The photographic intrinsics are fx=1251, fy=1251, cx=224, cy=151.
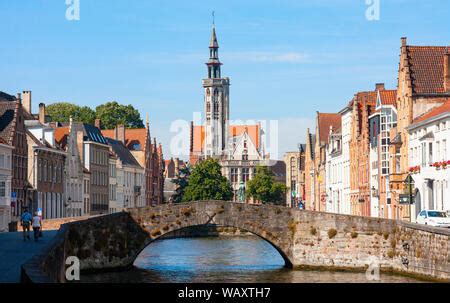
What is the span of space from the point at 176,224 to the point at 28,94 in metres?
37.2

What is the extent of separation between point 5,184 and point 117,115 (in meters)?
60.1

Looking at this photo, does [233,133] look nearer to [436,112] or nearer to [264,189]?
[264,189]

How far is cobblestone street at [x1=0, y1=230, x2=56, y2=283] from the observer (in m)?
28.8

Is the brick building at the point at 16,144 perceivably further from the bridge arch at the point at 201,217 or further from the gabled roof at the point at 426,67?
the gabled roof at the point at 426,67

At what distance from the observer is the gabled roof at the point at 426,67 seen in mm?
64875

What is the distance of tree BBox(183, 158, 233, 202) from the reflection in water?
58.5m

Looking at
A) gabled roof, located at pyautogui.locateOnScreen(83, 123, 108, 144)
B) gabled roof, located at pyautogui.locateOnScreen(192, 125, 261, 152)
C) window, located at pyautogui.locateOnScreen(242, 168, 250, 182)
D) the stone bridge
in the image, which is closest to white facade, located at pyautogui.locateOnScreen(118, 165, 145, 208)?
gabled roof, located at pyautogui.locateOnScreen(83, 123, 108, 144)

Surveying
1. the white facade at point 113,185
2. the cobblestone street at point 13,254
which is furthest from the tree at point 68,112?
the cobblestone street at point 13,254

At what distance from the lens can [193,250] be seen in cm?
7362

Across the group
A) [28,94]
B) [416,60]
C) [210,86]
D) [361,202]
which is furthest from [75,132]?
[210,86]

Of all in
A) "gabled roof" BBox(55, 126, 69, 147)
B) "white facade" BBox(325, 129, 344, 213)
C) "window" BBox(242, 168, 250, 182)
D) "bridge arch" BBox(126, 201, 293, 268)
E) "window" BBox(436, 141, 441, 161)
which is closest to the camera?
"bridge arch" BBox(126, 201, 293, 268)

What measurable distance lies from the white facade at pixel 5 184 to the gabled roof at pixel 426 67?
24.7 meters

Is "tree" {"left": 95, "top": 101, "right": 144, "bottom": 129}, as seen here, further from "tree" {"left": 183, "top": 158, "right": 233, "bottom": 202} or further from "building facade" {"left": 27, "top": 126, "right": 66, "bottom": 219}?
"building facade" {"left": 27, "top": 126, "right": 66, "bottom": 219}

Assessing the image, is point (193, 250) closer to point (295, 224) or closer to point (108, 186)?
point (295, 224)
